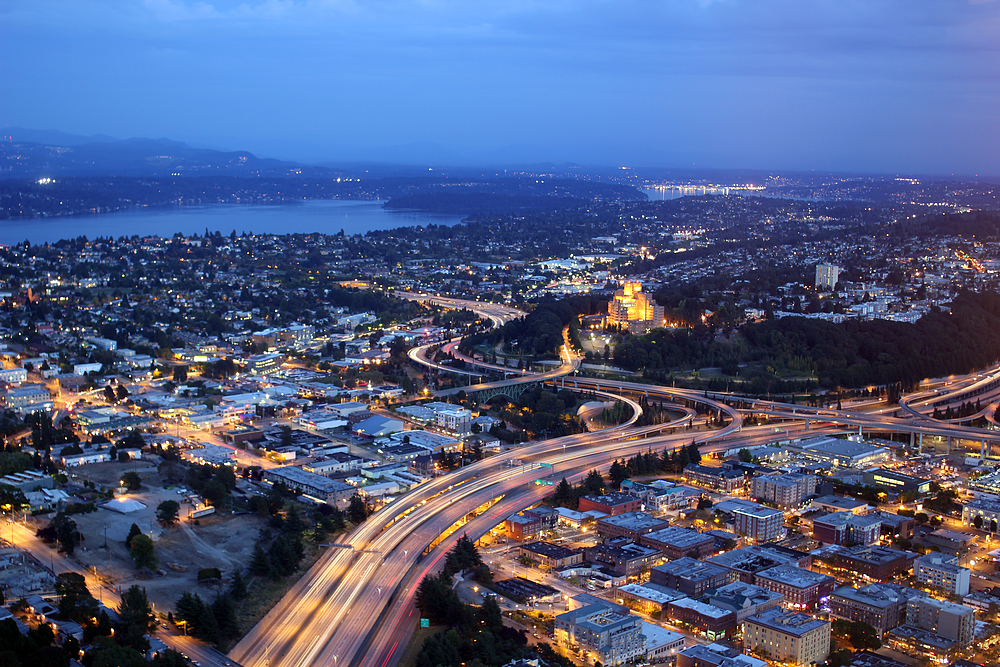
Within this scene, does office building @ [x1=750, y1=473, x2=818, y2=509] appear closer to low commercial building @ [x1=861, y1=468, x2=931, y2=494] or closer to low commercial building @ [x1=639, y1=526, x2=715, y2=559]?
low commercial building @ [x1=861, y1=468, x2=931, y2=494]

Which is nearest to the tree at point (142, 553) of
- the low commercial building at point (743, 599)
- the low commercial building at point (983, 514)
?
the low commercial building at point (743, 599)

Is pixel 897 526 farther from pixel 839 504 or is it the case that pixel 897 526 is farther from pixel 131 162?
pixel 131 162

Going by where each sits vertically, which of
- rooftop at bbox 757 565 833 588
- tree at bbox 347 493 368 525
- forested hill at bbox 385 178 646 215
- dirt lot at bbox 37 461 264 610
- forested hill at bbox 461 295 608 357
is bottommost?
dirt lot at bbox 37 461 264 610

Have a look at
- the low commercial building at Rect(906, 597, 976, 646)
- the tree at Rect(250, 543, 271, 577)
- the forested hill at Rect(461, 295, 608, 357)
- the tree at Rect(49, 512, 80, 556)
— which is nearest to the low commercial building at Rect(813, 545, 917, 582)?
the low commercial building at Rect(906, 597, 976, 646)

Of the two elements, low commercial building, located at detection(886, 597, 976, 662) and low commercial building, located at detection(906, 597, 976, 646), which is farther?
low commercial building, located at detection(906, 597, 976, 646)

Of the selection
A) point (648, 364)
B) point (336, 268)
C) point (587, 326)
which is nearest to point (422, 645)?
point (648, 364)
